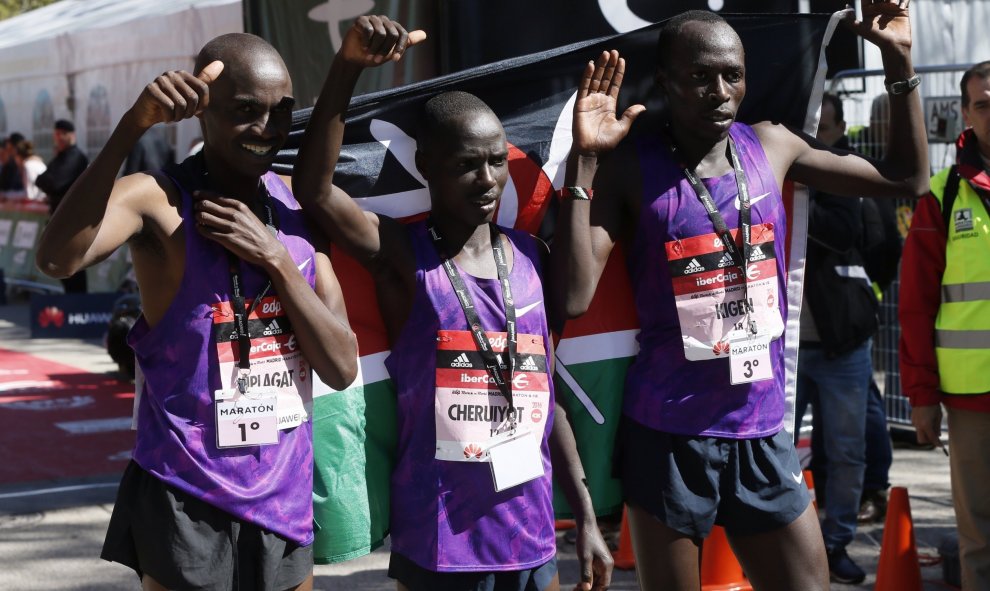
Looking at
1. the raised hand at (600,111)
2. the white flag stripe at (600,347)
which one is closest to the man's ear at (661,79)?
the raised hand at (600,111)

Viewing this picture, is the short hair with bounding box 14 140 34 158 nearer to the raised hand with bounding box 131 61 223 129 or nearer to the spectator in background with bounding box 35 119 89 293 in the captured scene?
the spectator in background with bounding box 35 119 89 293

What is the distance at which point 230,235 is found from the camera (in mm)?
2844

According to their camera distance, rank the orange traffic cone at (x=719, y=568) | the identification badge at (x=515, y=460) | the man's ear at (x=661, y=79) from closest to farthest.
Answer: the identification badge at (x=515, y=460) < the man's ear at (x=661, y=79) < the orange traffic cone at (x=719, y=568)

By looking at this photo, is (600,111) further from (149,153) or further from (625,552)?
(149,153)

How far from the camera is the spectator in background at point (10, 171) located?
17203 millimetres

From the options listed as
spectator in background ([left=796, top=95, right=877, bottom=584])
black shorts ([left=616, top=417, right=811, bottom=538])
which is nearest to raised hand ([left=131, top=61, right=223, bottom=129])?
black shorts ([left=616, top=417, right=811, bottom=538])

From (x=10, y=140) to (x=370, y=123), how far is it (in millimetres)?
15082

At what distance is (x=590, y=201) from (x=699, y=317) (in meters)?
0.44

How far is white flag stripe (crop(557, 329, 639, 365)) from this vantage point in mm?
3645

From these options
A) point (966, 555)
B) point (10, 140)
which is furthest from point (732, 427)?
point (10, 140)

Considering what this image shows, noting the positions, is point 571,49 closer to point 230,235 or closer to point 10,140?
point 230,235

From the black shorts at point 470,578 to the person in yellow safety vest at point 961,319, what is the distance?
6.31ft

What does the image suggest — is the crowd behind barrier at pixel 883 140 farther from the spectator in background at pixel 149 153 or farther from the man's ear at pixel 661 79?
the spectator in background at pixel 149 153

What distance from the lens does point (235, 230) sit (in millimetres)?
2855
